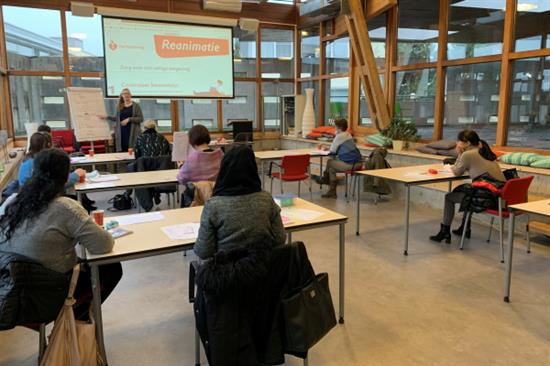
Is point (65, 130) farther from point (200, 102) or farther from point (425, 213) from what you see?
point (425, 213)

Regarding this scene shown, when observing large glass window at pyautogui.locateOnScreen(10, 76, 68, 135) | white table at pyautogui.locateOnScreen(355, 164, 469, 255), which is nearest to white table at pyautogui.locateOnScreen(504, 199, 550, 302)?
white table at pyautogui.locateOnScreen(355, 164, 469, 255)

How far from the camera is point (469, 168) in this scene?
421cm

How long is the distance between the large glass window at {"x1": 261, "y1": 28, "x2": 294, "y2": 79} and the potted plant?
4.01 meters

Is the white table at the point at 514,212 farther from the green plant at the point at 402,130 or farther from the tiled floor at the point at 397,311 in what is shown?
the green plant at the point at 402,130

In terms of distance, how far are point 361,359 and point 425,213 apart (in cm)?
359

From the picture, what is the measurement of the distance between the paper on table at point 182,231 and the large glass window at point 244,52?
770 centimetres

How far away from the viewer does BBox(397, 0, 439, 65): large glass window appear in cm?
661

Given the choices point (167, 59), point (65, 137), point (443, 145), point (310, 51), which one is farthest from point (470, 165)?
point (65, 137)

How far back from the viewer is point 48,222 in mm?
1943

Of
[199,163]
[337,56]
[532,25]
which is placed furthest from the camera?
[337,56]

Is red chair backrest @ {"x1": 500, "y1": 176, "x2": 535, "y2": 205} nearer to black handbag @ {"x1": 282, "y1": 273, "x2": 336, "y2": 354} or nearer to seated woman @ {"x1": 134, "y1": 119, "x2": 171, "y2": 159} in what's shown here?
black handbag @ {"x1": 282, "y1": 273, "x2": 336, "y2": 354}

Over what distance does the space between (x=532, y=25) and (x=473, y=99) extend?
1189 millimetres

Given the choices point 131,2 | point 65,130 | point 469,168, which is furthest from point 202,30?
point 469,168

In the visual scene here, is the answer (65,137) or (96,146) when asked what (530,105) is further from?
(65,137)
